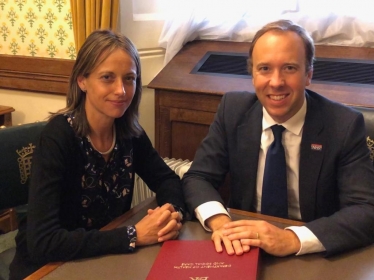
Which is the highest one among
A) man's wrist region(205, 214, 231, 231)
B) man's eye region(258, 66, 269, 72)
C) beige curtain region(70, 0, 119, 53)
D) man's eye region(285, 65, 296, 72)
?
beige curtain region(70, 0, 119, 53)

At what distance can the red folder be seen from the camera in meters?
1.01

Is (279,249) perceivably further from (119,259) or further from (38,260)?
(38,260)

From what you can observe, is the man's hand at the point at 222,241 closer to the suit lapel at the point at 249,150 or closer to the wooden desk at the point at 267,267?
the wooden desk at the point at 267,267

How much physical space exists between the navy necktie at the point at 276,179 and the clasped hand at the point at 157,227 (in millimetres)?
351

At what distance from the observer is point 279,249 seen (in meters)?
1.15

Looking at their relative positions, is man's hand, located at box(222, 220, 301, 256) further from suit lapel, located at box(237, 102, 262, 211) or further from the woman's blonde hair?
the woman's blonde hair

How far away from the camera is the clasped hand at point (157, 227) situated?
1.21 meters

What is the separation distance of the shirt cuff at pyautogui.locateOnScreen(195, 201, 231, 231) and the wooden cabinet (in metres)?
0.83

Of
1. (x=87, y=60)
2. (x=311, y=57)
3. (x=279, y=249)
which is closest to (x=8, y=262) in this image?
(x=87, y=60)

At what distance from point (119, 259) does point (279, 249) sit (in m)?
0.40

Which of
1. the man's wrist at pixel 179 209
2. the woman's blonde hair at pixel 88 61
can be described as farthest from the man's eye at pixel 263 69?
the man's wrist at pixel 179 209

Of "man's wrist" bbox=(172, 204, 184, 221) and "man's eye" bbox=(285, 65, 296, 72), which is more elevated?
"man's eye" bbox=(285, 65, 296, 72)

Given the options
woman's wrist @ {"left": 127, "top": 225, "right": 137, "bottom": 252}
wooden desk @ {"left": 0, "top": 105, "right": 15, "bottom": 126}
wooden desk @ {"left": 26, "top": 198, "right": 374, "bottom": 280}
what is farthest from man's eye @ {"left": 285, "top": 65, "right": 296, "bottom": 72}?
wooden desk @ {"left": 0, "top": 105, "right": 15, "bottom": 126}

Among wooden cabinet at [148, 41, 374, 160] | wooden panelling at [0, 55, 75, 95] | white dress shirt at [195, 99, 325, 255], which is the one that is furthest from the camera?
wooden panelling at [0, 55, 75, 95]
